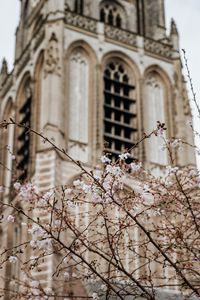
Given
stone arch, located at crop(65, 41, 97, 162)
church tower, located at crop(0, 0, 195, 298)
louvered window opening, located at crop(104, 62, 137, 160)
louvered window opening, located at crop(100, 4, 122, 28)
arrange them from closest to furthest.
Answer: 1. church tower, located at crop(0, 0, 195, 298)
2. stone arch, located at crop(65, 41, 97, 162)
3. louvered window opening, located at crop(104, 62, 137, 160)
4. louvered window opening, located at crop(100, 4, 122, 28)

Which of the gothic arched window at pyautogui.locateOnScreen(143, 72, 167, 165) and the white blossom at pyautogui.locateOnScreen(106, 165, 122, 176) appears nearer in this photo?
the white blossom at pyautogui.locateOnScreen(106, 165, 122, 176)

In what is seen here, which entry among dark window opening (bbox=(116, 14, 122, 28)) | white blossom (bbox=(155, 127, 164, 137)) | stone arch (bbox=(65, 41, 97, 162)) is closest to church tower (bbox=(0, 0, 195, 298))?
stone arch (bbox=(65, 41, 97, 162))

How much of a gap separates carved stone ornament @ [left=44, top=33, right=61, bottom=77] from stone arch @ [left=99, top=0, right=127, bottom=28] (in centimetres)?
680

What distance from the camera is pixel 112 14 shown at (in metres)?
37.4

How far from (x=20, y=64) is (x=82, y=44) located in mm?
4133

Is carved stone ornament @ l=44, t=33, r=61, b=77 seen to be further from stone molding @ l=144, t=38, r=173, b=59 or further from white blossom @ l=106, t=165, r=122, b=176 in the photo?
white blossom @ l=106, t=165, r=122, b=176

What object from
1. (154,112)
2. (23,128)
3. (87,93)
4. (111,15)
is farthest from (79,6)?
(23,128)

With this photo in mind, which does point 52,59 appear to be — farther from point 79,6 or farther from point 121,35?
point 79,6

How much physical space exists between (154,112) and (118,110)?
2182 mm

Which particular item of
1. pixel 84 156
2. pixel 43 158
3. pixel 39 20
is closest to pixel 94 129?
pixel 84 156

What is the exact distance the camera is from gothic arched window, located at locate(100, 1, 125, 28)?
37.0 meters

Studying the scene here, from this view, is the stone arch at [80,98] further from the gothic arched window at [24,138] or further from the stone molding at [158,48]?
the stone molding at [158,48]

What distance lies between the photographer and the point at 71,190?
28.9ft

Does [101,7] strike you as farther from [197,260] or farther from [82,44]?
[197,260]
